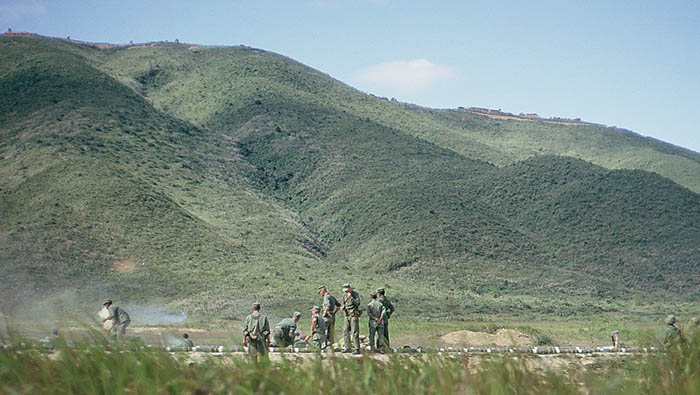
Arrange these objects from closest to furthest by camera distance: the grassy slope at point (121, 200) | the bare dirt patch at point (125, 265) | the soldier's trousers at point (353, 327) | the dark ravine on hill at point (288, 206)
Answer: the soldier's trousers at point (353, 327) → the grassy slope at point (121, 200) → the bare dirt patch at point (125, 265) → the dark ravine on hill at point (288, 206)

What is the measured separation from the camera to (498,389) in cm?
734

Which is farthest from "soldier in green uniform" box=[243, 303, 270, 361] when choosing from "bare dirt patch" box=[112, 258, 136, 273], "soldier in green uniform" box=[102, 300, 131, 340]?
"bare dirt patch" box=[112, 258, 136, 273]

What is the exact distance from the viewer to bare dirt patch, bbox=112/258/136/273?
47.9 meters

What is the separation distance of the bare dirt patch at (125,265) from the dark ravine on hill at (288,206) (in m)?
0.14

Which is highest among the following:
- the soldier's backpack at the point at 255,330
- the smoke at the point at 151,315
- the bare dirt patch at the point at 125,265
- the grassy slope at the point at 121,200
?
the grassy slope at the point at 121,200

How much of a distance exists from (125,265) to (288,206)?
37.2 metres

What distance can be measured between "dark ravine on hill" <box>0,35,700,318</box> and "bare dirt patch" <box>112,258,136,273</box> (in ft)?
0.47

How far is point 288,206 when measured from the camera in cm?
8481

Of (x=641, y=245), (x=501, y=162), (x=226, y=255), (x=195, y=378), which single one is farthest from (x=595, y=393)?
(x=501, y=162)

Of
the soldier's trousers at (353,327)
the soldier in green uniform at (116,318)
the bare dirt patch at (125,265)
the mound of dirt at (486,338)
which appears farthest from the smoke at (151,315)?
the soldier's trousers at (353,327)

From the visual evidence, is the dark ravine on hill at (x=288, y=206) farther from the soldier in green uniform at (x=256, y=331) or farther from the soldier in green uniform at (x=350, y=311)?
the soldier in green uniform at (x=256, y=331)

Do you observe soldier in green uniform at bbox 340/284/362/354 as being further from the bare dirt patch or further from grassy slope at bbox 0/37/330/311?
the bare dirt patch

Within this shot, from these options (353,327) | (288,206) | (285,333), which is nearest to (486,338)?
(353,327)

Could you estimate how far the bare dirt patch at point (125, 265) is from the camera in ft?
157
